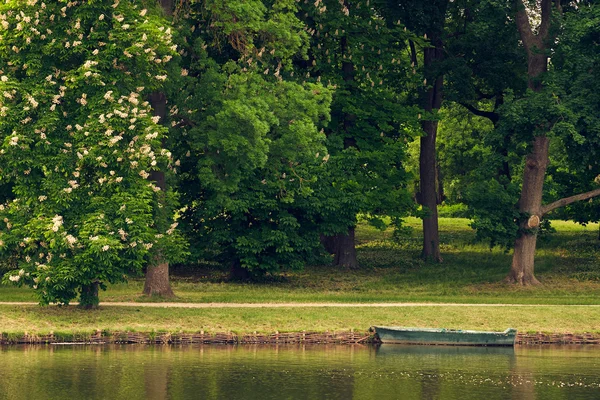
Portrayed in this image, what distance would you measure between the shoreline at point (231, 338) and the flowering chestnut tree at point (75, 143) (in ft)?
4.79

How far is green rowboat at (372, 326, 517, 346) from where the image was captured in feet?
114

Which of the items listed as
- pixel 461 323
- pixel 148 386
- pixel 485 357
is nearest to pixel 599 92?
pixel 461 323

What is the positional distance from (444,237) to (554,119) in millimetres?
19395

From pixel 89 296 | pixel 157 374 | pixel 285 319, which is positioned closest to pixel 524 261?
pixel 285 319

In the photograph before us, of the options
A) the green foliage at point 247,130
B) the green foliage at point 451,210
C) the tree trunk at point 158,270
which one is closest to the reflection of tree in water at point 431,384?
the green foliage at point 247,130

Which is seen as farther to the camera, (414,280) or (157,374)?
(414,280)

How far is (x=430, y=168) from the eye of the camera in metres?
57.2

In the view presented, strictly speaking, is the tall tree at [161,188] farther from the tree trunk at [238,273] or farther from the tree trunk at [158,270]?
the tree trunk at [238,273]

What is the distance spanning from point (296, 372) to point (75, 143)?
10438 millimetres

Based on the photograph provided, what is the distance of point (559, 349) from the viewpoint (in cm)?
3478

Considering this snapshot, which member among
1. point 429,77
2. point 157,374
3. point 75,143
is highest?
point 429,77

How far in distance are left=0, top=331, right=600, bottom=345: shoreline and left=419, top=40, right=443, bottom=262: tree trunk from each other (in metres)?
19.6

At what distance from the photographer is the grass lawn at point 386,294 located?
35062mm

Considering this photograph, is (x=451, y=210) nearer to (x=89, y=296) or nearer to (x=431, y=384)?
(x=89, y=296)
